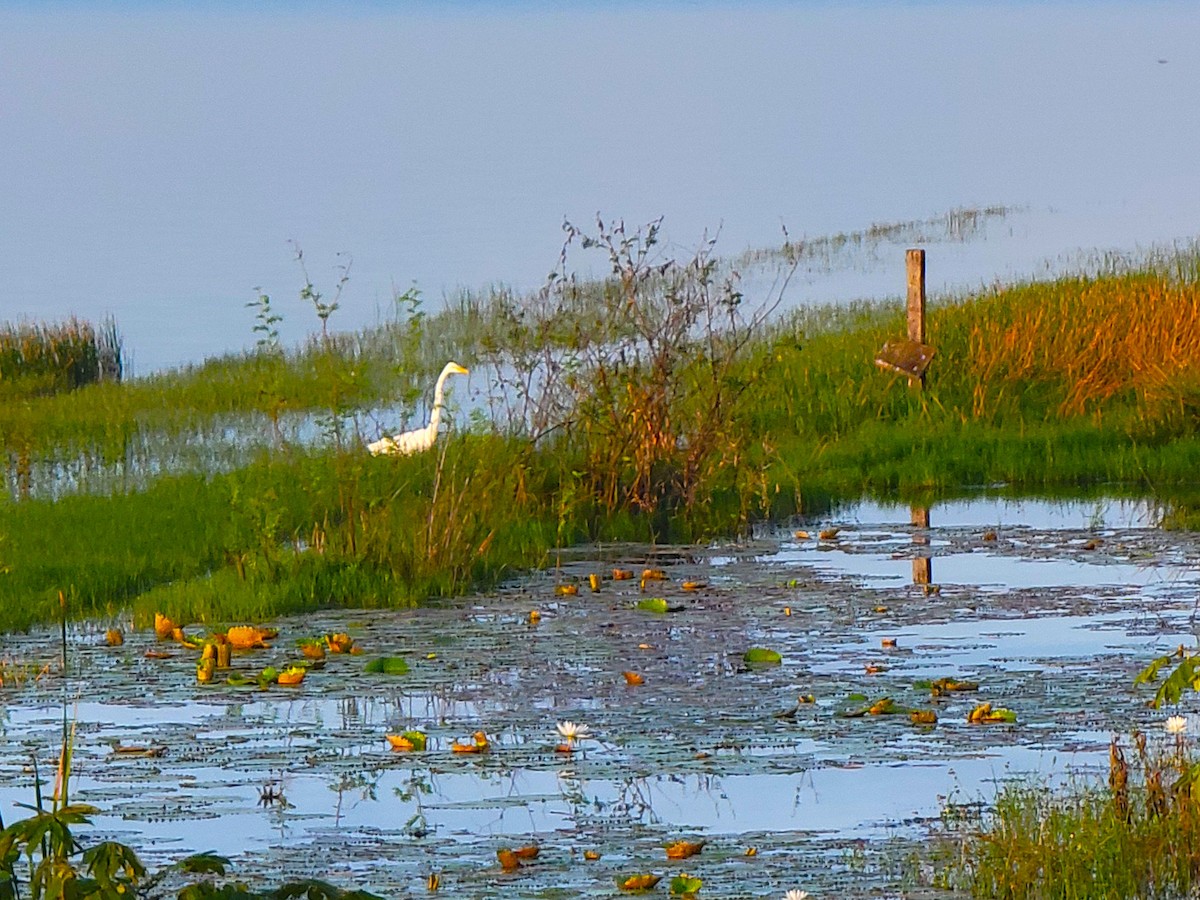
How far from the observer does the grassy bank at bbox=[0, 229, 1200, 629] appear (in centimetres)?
1262

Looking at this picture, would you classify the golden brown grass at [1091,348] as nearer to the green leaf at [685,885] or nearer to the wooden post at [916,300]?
the wooden post at [916,300]

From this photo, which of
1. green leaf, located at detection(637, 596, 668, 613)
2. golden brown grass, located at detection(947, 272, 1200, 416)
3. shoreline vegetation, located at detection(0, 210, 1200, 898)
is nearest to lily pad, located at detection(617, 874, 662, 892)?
shoreline vegetation, located at detection(0, 210, 1200, 898)

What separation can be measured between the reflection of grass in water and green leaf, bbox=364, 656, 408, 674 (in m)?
3.77

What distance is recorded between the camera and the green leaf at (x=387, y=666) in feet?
32.4

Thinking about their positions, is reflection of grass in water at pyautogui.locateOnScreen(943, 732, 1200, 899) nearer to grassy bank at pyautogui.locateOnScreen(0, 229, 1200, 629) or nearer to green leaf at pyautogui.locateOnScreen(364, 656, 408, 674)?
green leaf at pyautogui.locateOnScreen(364, 656, 408, 674)

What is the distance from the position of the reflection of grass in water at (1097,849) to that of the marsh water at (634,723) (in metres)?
0.25

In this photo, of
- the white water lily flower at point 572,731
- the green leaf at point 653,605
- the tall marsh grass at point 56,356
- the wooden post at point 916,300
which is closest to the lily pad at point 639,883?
the white water lily flower at point 572,731

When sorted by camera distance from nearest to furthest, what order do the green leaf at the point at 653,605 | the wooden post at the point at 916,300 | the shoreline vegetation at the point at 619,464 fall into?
the shoreline vegetation at the point at 619,464, the green leaf at the point at 653,605, the wooden post at the point at 916,300

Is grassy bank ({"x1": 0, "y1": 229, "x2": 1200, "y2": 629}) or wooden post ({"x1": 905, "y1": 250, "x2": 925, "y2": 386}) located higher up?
wooden post ({"x1": 905, "y1": 250, "x2": 925, "y2": 386})

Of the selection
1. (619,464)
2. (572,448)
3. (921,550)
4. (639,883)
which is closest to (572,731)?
(639,883)

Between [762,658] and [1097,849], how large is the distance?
3.70 meters

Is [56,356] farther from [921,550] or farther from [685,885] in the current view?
[685,885]

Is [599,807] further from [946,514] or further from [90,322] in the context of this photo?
[90,322]

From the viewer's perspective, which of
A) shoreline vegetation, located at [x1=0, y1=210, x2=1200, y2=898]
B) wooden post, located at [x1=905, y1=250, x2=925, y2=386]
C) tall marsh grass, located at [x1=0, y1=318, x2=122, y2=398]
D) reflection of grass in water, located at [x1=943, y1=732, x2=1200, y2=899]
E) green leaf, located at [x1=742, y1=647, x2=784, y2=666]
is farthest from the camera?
tall marsh grass, located at [x1=0, y1=318, x2=122, y2=398]
